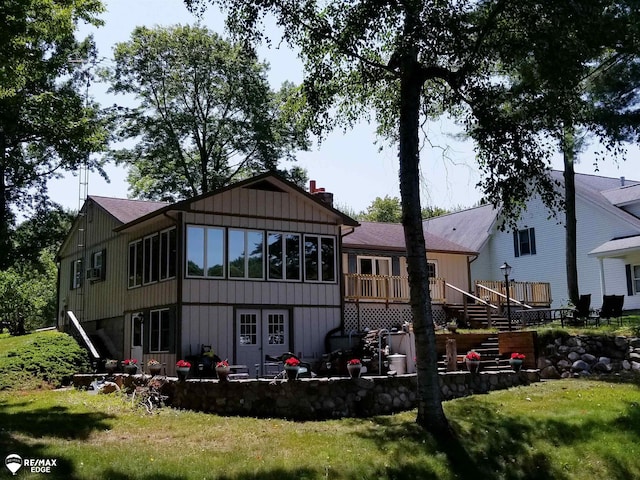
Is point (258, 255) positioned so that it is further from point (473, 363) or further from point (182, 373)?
point (473, 363)

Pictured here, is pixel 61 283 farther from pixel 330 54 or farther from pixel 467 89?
pixel 467 89

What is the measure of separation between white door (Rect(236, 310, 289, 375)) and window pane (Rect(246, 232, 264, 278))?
1.08 metres

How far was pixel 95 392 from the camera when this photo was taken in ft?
49.7

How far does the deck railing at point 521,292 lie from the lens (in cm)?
2408

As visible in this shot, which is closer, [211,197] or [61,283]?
[211,197]

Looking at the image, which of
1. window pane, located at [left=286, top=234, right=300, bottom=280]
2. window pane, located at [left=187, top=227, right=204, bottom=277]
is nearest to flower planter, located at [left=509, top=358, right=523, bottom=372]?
window pane, located at [left=286, top=234, right=300, bottom=280]

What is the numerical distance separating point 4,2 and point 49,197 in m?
18.2

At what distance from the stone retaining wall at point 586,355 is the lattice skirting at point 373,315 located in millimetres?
5605

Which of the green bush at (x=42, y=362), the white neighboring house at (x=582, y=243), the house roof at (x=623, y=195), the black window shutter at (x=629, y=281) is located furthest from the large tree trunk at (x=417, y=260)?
the house roof at (x=623, y=195)

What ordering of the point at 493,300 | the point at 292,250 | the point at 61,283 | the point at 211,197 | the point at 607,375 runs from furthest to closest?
1. the point at 61,283
2. the point at 493,300
3. the point at 292,250
4. the point at 211,197
5. the point at 607,375

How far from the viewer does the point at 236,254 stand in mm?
17203

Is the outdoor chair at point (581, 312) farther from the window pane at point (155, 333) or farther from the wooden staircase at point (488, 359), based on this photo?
the window pane at point (155, 333)

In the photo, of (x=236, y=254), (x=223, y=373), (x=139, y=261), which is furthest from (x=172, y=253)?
(x=223, y=373)

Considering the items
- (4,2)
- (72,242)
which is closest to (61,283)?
(72,242)
